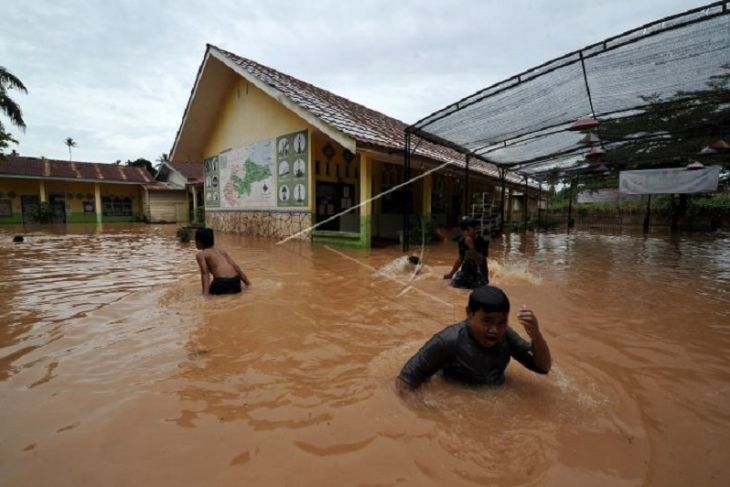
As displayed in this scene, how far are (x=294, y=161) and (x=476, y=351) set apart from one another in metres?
11.3

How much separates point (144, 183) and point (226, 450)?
31.1 m

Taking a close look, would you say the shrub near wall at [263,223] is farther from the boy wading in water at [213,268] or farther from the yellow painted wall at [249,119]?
the boy wading in water at [213,268]

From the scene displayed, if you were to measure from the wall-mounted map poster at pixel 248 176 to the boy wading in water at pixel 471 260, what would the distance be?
31.2 feet

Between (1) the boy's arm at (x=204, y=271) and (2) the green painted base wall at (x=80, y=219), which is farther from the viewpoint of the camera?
(2) the green painted base wall at (x=80, y=219)

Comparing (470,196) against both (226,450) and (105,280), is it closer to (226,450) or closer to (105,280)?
(105,280)

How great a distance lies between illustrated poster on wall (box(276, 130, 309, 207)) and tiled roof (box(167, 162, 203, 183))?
48.2 feet

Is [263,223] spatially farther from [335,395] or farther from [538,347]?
[538,347]

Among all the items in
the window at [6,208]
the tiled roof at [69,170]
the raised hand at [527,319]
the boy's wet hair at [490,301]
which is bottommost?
the raised hand at [527,319]

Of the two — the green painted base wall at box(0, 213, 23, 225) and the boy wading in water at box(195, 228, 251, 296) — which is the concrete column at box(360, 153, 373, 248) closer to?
the boy wading in water at box(195, 228, 251, 296)

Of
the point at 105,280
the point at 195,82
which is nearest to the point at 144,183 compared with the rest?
the point at 195,82

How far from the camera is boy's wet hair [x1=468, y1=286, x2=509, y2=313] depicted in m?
2.18

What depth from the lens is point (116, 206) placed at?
28609 mm

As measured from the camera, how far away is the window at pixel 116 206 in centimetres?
2807

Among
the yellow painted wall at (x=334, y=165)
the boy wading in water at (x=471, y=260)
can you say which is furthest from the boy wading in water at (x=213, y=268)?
the yellow painted wall at (x=334, y=165)
